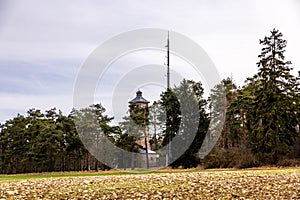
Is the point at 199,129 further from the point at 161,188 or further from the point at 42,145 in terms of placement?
the point at 161,188

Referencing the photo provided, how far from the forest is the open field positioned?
25.7ft

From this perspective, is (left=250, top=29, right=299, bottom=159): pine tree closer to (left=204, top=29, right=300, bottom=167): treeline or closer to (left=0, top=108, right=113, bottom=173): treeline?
(left=204, top=29, right=300, bottom=167): treeline

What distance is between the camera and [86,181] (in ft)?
26.9

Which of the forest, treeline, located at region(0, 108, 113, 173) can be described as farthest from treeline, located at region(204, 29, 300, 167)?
treeline, located at region(0, 108, 113, 173)

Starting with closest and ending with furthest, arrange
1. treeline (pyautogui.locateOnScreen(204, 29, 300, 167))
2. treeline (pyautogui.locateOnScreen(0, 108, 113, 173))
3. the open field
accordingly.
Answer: the open field, treeline (pyautogui.locateOnScreen(204, 29, 300, 167)), treeline (pyautogui.locateOnScreen(0, 108, 113, 173))

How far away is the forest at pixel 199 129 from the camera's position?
16422 mm

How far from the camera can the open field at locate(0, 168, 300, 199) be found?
7441 millimetres

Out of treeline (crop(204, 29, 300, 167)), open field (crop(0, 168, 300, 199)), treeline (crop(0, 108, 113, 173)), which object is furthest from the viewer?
treeline (crop(0, 108, 113, 173))

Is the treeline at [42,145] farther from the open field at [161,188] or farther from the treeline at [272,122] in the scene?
the open field at [161,188]

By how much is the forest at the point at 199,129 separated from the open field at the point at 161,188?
25.7ft

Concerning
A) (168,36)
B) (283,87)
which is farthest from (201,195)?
(168,36)

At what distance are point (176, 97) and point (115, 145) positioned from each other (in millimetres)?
3938

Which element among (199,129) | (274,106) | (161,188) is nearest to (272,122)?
(274,106)

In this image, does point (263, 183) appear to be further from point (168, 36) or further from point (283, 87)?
point (168, 36)
